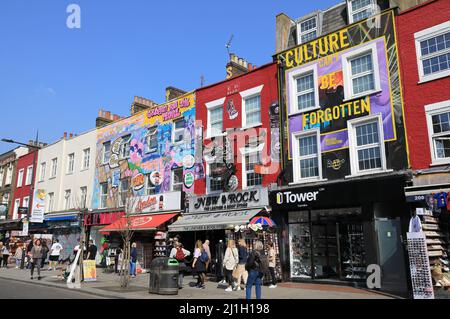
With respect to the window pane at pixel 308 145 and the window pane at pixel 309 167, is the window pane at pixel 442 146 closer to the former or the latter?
the window pane at pixel 309 167

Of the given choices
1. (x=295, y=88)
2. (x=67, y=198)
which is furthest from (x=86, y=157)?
(x=295, y=88)

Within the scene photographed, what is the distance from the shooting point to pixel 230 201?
62.8 feet

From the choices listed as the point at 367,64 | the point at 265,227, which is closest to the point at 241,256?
→ the point at 265,227

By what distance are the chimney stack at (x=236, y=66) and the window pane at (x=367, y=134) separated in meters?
8.56

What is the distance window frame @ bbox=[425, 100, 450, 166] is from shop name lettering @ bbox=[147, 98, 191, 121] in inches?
502

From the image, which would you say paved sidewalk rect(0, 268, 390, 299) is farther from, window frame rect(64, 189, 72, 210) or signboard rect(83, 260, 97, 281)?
window frame rect(64, 189, 72, 210)

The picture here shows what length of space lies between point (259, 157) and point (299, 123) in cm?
259

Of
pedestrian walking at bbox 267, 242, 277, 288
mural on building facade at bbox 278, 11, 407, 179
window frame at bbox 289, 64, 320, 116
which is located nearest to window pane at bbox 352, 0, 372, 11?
mural on building facade at bbox 278, 11, 407, 179

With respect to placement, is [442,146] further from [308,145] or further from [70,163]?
[70,163]

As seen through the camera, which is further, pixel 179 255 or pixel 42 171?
pixel 42 171

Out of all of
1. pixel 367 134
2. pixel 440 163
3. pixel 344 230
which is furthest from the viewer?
pixel 344 230

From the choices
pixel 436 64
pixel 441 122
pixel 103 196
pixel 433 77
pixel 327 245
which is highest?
pixel 436 64

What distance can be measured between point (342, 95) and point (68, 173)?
22.6 m

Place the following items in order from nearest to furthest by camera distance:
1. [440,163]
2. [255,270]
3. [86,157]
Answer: [255,270], [440,163], [86,157]
